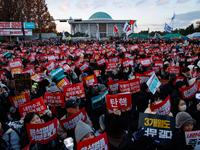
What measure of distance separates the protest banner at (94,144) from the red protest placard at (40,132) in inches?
32.9

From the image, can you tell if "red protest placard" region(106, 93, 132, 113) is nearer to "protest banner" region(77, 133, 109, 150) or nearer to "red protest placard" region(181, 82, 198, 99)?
"protest banner" region(77, 133, 109, 150)

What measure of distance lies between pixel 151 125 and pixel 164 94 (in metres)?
3.15

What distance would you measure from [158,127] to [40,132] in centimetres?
188

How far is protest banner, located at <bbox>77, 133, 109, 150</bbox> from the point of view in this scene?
Answer: 74.6 inches


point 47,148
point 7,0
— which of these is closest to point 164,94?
point 47,148

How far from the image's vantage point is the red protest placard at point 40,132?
7.78ft

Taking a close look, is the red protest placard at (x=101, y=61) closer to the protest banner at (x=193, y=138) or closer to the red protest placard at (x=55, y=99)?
the red protest placard at (x=55, y=99)

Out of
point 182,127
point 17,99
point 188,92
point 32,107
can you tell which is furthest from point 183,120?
point 17,99

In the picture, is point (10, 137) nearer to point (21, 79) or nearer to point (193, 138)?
point (21, 79)

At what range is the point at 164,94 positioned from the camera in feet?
15.6

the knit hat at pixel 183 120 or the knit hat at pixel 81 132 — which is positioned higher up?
the knit hat at pixel 183 120

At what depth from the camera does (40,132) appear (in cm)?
239

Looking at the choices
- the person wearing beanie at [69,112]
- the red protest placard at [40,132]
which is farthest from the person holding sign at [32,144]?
the person wearing beanie at [69,112]

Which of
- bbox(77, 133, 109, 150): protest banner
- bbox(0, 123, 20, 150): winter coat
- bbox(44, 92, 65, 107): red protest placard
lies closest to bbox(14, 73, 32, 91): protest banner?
bbox(44, 92, 65, 107): red protest placard
